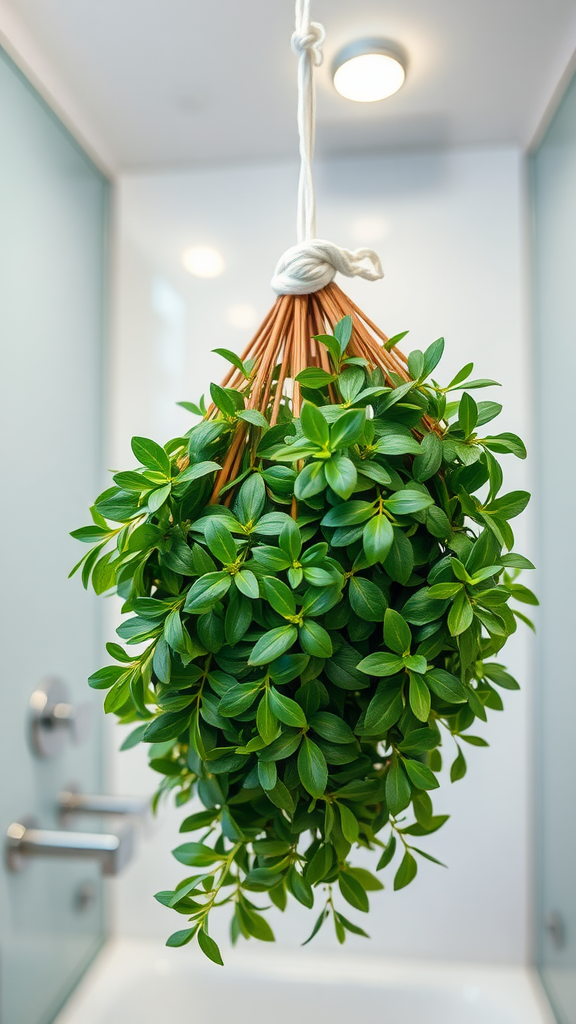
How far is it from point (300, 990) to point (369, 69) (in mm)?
1505

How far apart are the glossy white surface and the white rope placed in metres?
1.17

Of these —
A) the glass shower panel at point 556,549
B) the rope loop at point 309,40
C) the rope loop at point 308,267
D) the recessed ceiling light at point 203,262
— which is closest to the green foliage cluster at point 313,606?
the rope loop at point 308,267

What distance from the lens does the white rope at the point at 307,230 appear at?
2.15 ft

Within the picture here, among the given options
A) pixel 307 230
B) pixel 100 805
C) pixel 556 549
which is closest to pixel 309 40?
pixel 307 230

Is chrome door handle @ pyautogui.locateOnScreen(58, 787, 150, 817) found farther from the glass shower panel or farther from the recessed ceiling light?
the recessed ceiling light

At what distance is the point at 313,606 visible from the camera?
509mm

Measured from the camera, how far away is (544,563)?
4.01ft

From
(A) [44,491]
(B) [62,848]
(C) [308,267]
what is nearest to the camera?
(C) [308,267]

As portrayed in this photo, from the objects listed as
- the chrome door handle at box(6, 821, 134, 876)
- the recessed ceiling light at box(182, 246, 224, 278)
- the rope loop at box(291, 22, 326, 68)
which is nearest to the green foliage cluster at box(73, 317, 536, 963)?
the rope loop at box(291, 22, 326, 68)

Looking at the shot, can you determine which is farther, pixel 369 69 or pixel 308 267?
pixel 369 69

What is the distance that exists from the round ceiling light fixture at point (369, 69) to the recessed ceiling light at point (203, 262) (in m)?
0.36

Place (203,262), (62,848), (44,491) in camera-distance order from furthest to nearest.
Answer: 1. (203,262)
2. (44,491)
3. (62,848)

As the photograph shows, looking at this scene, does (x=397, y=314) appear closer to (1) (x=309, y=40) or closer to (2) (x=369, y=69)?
(2) (x=369, y=69)

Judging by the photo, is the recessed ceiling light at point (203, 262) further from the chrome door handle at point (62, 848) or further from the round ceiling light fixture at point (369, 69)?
the chrome door handle at point (62, 848)
